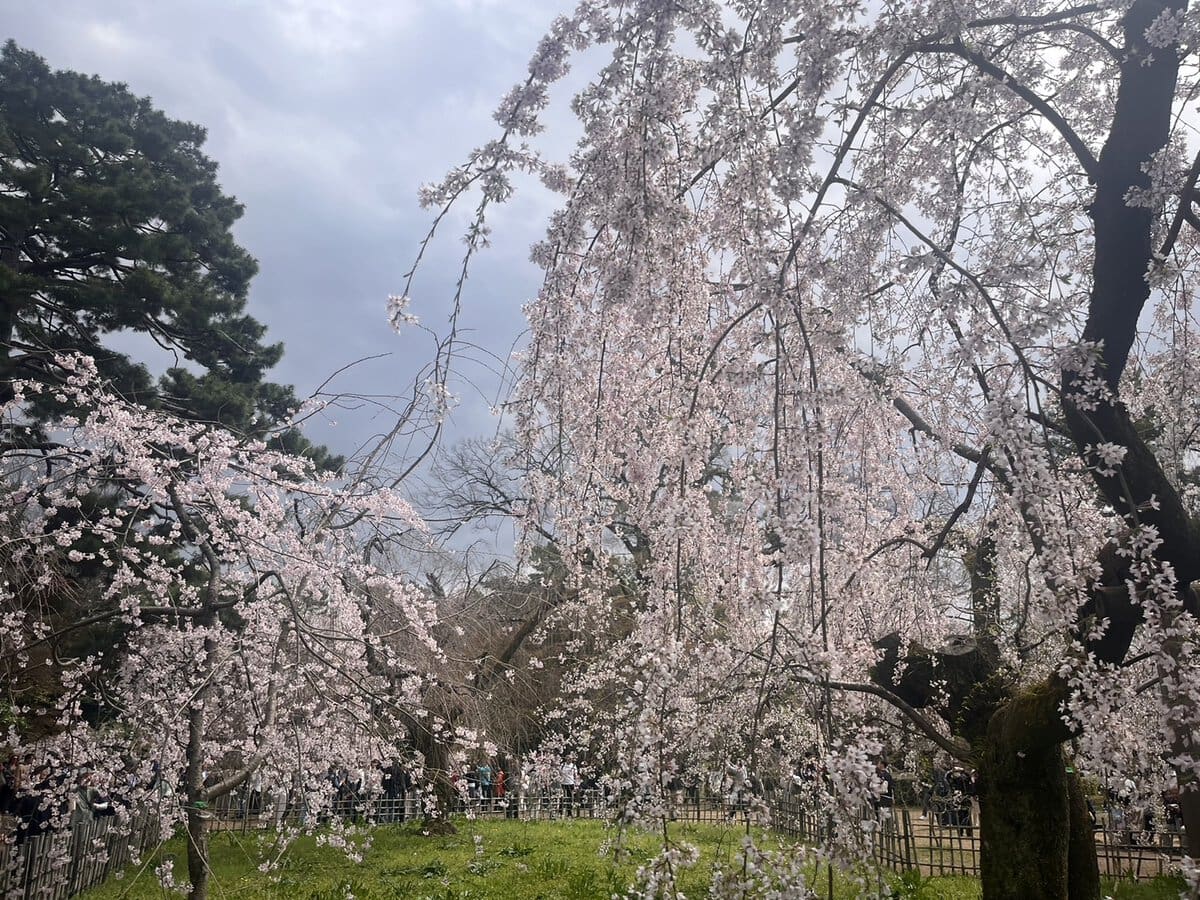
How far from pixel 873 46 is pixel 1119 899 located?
298 inches

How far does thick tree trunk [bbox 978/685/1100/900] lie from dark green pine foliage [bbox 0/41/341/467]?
1017 centimetres

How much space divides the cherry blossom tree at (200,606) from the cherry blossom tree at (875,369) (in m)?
2.28

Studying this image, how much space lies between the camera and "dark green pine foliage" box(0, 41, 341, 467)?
1139 centimetres

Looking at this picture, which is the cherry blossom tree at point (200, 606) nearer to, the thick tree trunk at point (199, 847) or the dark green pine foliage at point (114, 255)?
the thick tree trunk at point (199, 847)

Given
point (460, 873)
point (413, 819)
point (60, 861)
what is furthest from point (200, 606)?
point (413, 819)

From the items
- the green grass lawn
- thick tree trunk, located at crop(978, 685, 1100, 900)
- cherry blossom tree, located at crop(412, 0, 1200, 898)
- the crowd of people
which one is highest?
cherry blossom tree, located at crop(412, 0, 1200, 898)

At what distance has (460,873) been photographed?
8406 millimetres

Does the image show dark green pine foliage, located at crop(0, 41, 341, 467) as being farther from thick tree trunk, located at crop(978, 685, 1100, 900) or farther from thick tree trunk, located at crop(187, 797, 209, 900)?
thick tree trunk, located at crop(978, 685, 1100, 900)

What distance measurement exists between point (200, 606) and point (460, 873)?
4.35m

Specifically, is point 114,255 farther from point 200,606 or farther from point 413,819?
point 413,819

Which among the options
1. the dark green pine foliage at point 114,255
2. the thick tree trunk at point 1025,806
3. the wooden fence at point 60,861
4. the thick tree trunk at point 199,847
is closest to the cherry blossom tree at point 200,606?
the thick tree trunk at point 199,847

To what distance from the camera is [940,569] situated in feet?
27.3

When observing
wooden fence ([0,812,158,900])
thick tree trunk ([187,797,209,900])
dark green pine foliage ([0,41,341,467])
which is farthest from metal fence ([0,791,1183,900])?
dark green pine foliage ([0,41,341,467])

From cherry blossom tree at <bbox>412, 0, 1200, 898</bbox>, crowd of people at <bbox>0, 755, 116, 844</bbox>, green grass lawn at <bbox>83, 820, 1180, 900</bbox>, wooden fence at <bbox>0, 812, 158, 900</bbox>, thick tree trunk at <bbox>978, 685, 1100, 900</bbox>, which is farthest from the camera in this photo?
crowd of people at <bbox>0, 755, 116, 844</bbox>
